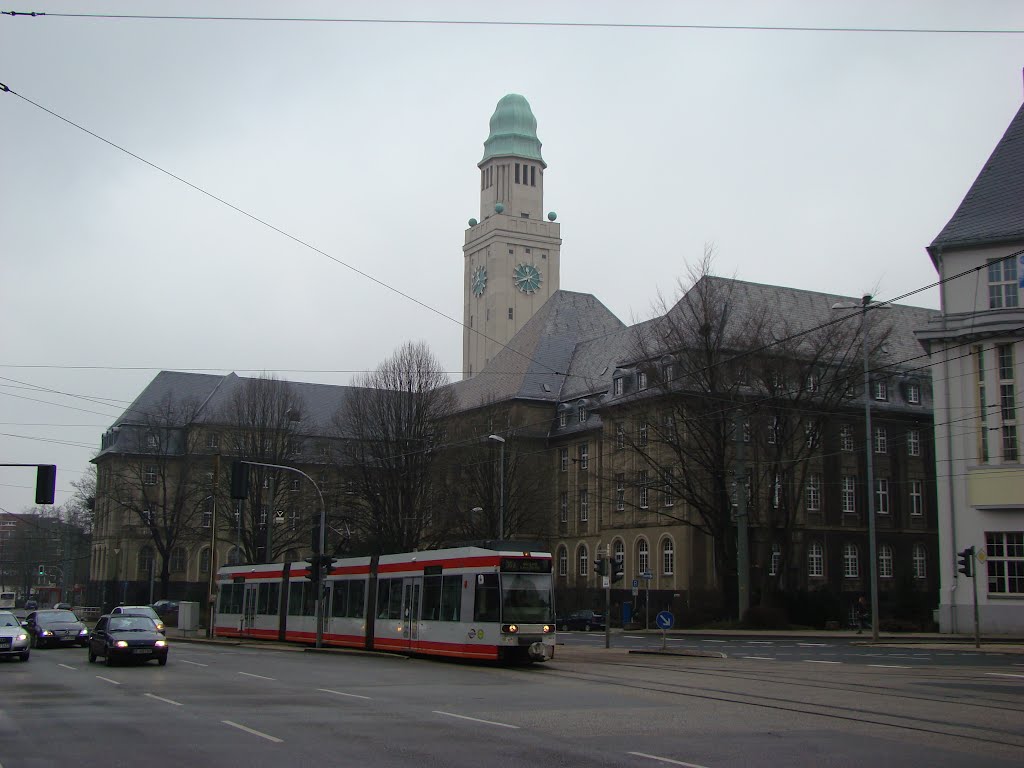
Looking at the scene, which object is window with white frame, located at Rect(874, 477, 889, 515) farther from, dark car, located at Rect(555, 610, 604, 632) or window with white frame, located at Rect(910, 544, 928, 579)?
dark car, located at Rect(555, 610, 604, 632)

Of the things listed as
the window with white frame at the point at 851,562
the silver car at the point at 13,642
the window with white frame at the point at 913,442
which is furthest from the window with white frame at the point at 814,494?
the silver car at the point at 13,642

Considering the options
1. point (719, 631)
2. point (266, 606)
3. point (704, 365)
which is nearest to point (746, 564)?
point (719, 631)

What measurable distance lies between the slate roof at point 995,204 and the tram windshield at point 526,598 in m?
27.2

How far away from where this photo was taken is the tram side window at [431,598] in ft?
97.9

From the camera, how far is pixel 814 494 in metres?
66.8

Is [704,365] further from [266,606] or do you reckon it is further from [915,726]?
[915,726]

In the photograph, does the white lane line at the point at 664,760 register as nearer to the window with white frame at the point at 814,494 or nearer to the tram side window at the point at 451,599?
the tram side window at the point at 451,599

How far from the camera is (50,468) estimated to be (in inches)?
1192

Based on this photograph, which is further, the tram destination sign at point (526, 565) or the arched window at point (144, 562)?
the arched window at point (144, 562)

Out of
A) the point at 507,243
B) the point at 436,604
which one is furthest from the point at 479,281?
the point at 436,604

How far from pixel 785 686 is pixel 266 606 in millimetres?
26558

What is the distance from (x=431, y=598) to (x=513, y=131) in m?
108

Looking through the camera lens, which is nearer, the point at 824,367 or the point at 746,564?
the point at 746,564

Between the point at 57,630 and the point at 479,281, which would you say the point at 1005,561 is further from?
the point at 479,281
